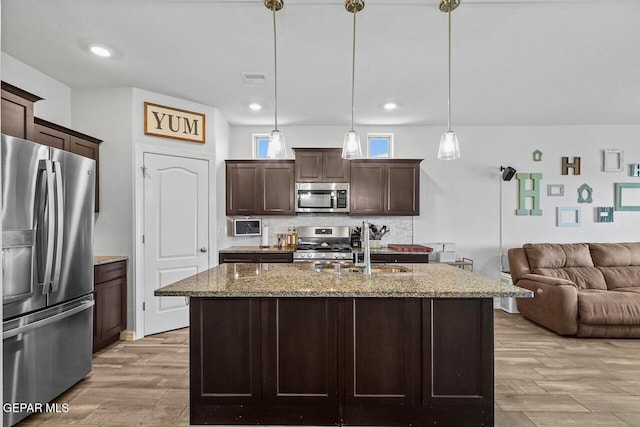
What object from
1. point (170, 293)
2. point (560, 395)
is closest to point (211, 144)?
point (170, 293)

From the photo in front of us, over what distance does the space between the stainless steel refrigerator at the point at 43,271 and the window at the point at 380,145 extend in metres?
3.65

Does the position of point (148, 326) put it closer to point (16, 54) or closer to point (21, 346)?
point (21, 346)

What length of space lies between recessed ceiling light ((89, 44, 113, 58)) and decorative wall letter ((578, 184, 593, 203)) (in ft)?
19.8

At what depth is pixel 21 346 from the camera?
220cm

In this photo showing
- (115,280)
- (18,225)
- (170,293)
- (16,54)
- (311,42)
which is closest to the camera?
(170,293)

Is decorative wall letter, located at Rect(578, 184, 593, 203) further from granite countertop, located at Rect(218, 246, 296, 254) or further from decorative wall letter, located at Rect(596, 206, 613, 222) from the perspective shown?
granite countertop, located at Rect(218, 246, 296, 254)

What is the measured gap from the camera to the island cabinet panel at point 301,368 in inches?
87.0

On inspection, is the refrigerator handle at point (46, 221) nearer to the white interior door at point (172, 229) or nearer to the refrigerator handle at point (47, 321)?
the refrigerator handle at point (47, 321)

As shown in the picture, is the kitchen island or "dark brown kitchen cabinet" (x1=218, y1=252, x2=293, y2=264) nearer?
the kitchen island

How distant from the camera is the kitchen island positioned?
2189 millimetres

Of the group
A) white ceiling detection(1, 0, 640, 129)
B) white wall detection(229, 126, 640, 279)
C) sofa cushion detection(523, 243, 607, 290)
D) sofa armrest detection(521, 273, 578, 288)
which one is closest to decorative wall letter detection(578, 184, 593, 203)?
white wall detection(229, 126, 640, 279)

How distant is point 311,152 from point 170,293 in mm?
3200

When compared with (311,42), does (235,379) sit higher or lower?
lower

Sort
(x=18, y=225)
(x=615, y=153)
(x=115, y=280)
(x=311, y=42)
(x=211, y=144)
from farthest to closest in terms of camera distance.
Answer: (x=615, y=153) < (x=211, y=144) < (x=115, y=280) < (x=311, y=42) < (x=18, y=225)
